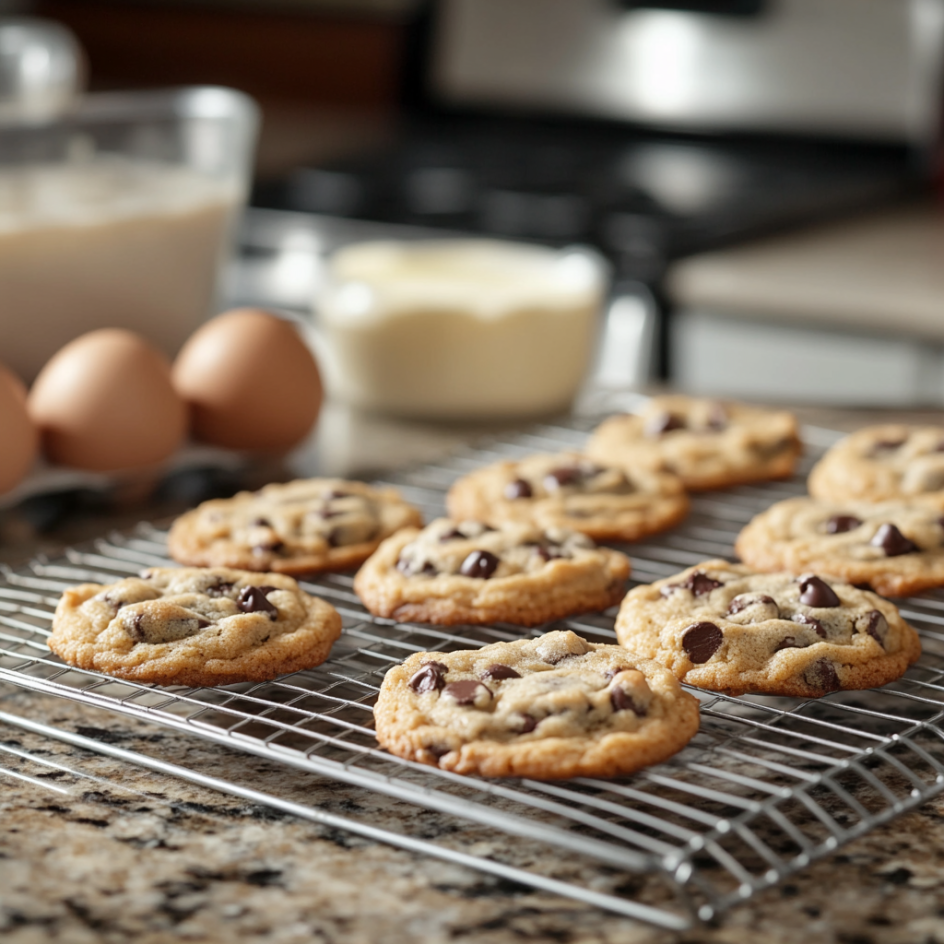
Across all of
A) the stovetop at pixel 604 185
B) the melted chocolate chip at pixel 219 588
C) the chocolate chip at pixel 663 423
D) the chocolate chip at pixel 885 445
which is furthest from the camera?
the stovetop at pixel 604 185

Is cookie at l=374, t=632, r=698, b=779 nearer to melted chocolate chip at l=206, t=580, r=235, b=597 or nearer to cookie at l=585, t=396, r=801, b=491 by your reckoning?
melted chocolate chip at l=206, t=580, r=235, b=597

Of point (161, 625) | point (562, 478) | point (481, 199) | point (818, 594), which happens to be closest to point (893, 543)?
point (818, 594)

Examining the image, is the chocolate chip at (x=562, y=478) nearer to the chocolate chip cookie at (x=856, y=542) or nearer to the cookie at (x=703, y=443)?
the cookie at (x=703, y=443)

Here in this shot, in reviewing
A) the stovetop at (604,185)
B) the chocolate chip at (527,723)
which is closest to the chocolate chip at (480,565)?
the chocolate chip at (527,723)

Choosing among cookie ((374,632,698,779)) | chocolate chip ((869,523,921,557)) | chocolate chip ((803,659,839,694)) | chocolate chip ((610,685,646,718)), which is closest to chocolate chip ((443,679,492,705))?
cookie ((374,632,698,779))

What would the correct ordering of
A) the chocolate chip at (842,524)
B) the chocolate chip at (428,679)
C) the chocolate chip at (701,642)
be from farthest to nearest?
the chocolate chip at (842,524) → the chocolate chip at (701,642) → the chocolate chip at (428,679)

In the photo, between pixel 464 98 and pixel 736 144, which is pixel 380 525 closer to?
pixel 736 144
